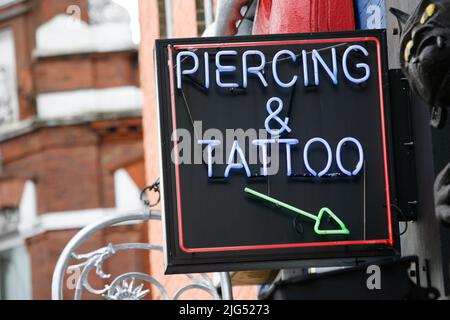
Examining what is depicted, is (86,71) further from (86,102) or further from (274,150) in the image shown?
(274,150)

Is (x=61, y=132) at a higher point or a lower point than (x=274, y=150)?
higher

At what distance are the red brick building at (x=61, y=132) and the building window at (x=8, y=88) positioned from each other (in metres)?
0.03

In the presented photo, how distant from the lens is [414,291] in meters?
11.4

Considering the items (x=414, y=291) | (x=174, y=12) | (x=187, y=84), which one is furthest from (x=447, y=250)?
(x=174, y=12)

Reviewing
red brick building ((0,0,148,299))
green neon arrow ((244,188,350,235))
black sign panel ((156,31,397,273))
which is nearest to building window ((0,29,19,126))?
red brick building ((0,0,148,299))

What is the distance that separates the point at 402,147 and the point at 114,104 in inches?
1465

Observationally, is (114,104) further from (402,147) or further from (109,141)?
(402,147)

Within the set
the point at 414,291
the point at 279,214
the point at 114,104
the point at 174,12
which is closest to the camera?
the point at 414,291

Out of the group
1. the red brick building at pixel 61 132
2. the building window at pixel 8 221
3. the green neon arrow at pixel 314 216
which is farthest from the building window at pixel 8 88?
the green neon arrow at pixel 314 216

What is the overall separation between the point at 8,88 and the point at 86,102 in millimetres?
2586

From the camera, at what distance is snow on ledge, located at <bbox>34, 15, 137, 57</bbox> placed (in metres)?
50.4

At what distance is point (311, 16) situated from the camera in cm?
1420

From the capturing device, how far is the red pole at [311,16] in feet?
46.4

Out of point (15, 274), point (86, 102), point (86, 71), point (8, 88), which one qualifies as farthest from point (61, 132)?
point (15, 274)
